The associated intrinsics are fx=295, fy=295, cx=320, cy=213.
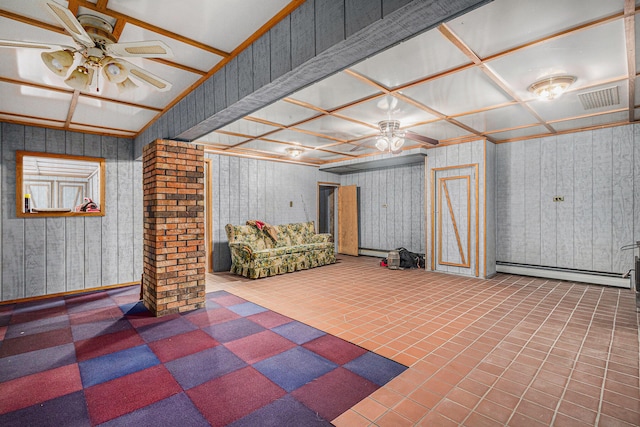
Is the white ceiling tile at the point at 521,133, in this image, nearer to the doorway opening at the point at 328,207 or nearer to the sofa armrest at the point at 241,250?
the doorway opening at the point at 328,207

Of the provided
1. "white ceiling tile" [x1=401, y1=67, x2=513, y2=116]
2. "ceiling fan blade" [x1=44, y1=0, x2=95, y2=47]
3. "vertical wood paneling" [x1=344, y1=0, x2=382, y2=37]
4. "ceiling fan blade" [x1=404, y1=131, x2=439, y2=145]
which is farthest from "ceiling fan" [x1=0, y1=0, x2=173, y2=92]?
"ceiling fan blade" [x1=404, y1=131, x2=439, y2=145]

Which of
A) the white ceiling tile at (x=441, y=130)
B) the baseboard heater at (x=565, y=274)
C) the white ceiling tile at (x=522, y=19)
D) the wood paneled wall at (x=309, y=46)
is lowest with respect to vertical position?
the baseboard heater at (x=565, y=274)

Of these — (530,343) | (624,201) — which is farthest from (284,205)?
(624,201)

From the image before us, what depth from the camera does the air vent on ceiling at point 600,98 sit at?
11.9ft

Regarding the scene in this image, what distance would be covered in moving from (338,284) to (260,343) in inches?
103

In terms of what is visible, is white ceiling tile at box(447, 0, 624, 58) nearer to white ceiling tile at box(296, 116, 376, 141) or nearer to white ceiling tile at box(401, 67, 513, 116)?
white ceiling tile at box(401, 67, 513, 116)

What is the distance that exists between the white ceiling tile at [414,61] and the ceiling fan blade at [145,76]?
1729mm

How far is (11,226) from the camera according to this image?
452 cm

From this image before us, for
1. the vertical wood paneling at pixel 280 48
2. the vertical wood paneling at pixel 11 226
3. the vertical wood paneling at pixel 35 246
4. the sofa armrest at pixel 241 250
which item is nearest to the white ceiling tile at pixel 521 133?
the vertical wood paneling at pixel 280 48

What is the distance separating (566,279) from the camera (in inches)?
222

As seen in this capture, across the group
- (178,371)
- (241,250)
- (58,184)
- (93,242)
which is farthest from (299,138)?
(58,184)

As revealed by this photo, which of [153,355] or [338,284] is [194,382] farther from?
[338,284]

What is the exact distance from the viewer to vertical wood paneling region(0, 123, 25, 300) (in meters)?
4.47

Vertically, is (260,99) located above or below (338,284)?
above
